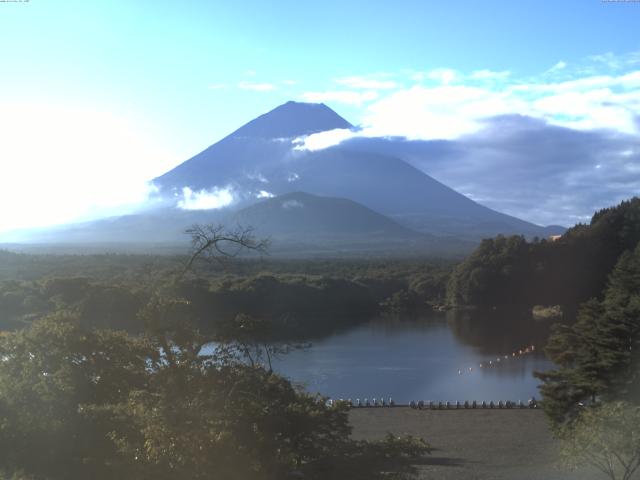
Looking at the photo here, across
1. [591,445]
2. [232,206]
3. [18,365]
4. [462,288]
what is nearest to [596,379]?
[591,445]

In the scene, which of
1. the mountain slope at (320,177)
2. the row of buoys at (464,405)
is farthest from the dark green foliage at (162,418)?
the mountain slope at (320,177)

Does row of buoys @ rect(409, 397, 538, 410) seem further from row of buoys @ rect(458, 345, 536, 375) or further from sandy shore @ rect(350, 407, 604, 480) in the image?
row of buoys @ rect(458, 345, 536, 375)

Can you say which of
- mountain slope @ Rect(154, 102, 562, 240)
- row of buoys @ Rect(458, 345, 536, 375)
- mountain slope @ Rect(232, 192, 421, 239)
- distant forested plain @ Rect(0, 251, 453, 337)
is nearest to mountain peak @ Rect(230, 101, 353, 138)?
mountain slope @ Rect(154, 102, 562, 240)

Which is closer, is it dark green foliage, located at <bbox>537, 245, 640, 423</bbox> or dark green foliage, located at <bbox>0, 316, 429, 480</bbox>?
dark green foliage, located at <bbox>0, 316, 429, 480</bbox>

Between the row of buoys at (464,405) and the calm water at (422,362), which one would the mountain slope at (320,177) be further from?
the row of buoys at (464,405)

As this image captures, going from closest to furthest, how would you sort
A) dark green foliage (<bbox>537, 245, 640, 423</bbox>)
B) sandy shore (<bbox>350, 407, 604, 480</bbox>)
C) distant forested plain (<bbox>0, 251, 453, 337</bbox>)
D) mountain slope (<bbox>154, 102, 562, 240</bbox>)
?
sandy shore (<bbox>350, 407, 604, 480</bbox>), dark green foliage (<bbox>537, 245, 640, 423</bbox>), distant forested plain (<bbox>0, 251, 453, 337</bbox>), mountain slope (<bbox>154, 102, 562, 240</bbox>)

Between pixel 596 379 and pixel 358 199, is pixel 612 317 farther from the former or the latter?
pixel 358 199

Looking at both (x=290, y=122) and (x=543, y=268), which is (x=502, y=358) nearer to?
(x=543, y=268)
